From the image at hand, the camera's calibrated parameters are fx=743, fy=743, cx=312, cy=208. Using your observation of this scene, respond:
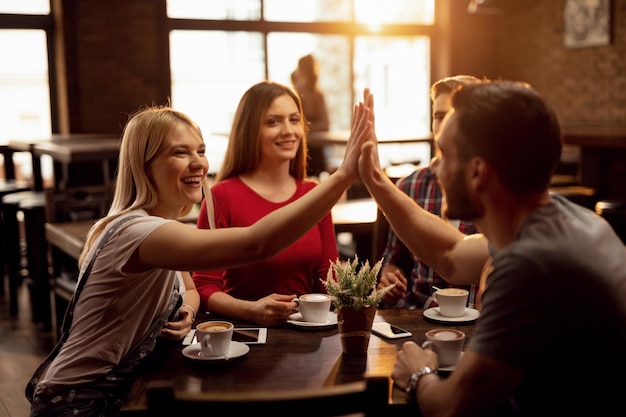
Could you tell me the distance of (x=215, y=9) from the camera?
811 cm

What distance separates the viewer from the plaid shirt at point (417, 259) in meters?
2.59

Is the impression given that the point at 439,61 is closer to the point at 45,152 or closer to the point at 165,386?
the point at 45,152

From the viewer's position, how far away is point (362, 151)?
6.68 feet

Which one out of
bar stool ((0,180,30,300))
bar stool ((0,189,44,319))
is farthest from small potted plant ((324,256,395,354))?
bar stool ((0,180,30,300))

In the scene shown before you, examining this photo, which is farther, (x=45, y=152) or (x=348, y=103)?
(x=348, y=103)

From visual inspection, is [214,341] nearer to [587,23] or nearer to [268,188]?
[268,188]

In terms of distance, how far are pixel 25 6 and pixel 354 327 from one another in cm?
670

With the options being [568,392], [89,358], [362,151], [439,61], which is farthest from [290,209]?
[439,61]

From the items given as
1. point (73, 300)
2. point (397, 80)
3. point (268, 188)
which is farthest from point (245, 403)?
point (397, 80)

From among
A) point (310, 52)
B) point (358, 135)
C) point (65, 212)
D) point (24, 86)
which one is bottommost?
point (65, 212)

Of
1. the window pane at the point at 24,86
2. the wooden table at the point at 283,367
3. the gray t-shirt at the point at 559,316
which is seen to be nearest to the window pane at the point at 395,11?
the window pane at the point at 24,86

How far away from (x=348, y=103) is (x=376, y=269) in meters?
7.08

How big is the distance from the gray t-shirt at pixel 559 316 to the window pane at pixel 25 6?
7.08m

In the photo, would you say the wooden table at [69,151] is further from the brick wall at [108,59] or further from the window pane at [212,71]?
the window pane at [212,71]
